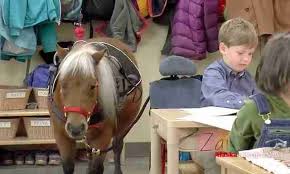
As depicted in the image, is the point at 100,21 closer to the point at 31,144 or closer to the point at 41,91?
the point at 41,91

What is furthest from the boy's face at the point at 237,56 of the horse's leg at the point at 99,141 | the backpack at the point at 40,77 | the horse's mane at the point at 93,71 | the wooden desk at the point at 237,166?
the backpack at the point at 40,77

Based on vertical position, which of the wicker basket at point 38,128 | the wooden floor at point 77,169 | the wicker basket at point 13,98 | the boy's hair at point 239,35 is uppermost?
the boy's hair at point 239,35

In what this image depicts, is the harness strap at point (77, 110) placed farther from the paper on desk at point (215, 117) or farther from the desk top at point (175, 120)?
the paper on desk at point (215, 117)

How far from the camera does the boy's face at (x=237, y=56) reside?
8.91 feet

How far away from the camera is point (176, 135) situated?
2.24 meters

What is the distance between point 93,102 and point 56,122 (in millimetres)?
374

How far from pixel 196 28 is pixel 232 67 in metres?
2.09

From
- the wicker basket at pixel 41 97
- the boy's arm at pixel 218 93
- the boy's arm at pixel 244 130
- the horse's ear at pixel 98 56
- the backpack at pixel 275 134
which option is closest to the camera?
the backpack at pixel 275 134

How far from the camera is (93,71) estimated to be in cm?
279

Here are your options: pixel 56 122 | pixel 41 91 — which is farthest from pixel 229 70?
pixel 41 91

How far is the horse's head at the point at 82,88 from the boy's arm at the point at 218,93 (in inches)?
21.6

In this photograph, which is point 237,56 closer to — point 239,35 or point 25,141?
point 239,35

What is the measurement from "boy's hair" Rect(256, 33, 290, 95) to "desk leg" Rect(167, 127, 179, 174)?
0.68 meters

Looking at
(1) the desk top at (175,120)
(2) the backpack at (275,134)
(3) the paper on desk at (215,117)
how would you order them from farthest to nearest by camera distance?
(1) the desk top at (175,120) → (3) the paper on desk at (215,117) → (2) the backpack at (275,134)
